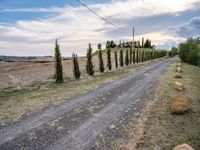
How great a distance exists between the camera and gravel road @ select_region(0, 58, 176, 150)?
11514 millimetres

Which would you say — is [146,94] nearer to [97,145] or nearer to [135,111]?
[135,111]

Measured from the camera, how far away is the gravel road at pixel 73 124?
11514mm

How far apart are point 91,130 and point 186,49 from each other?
74022mm

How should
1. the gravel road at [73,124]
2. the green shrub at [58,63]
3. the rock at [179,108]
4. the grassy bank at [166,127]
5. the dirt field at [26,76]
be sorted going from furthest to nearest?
the dirt field at [26,76] → the green shrub at [58,63] → the rock at [179,108] → the grassy bank at [166,127] → the gravel road at [73,124]

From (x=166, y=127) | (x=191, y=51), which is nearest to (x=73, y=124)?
(x=166, y=127)

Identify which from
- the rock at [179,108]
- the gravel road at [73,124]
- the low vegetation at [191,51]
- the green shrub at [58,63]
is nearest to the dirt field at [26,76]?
the green shrub at [58,63]

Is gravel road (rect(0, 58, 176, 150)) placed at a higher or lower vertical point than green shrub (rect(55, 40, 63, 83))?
lower

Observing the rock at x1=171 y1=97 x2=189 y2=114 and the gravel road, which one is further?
the rock at x1=171 y1=97 x2=189 y2=114

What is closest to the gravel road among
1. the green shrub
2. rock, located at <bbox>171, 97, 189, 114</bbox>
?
rock, located at <bbox>171, 97, 189, 114</bbox>

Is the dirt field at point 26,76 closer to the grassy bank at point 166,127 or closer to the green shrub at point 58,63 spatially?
the green shrub at point 58,63

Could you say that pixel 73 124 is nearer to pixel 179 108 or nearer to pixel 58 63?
pixel 179 108

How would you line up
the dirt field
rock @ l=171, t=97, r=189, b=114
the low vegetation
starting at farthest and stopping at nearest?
1. the low vegetation
2. the dirt field
3. rock @ l=171, t=97, r=189, b=114

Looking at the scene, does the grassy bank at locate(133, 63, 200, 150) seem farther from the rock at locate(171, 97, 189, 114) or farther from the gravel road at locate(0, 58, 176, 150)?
the gravel road at locate(0, 58, 176, 150)

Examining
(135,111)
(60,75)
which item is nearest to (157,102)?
(135,111)
